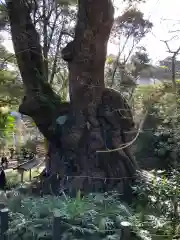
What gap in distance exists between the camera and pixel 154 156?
9492 mm

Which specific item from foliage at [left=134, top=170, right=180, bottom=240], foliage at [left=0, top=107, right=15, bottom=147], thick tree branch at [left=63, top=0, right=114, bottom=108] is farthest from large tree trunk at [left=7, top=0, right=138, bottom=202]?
foliage at [left=0, top=107, right=15, bottom=147]

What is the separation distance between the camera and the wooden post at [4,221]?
2797mm

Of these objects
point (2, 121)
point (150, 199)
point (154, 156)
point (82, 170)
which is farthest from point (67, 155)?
point (154, 156)

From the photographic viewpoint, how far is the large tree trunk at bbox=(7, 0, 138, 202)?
487cm

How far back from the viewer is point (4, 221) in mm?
2838

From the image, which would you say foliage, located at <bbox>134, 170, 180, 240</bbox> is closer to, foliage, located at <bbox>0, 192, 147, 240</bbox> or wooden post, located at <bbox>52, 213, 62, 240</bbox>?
foliage, located at <bbox>0, 192, 147, 240</bbox>

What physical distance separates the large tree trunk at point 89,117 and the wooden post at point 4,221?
6.25ft

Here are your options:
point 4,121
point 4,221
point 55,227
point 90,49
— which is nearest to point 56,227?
point 55,227

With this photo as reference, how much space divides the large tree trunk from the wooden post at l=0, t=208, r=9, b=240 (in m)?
1.90

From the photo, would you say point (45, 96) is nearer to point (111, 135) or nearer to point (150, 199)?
point (111, 135)

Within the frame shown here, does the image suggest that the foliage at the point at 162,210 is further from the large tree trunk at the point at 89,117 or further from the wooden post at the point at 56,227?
the large tree trunk at the point at 89,117

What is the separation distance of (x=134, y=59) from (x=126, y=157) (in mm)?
7891

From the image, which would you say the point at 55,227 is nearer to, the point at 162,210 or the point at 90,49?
the point at 162,210

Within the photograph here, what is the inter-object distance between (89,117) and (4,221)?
248 centimetres
